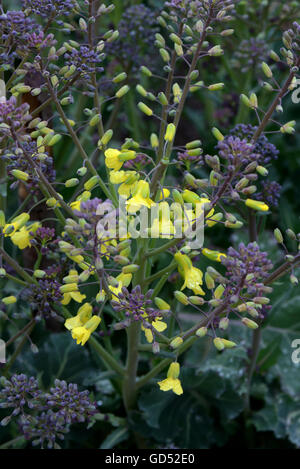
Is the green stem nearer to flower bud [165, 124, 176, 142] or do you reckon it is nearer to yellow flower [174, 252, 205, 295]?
yellow flower [174, 252, 205, 295]

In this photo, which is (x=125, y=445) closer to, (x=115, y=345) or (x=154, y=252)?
(x=115, y=345)

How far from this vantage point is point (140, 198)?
0.61 meters

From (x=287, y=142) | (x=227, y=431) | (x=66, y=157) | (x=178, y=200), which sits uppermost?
(x=178, y=200)

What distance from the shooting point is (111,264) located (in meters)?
0.77

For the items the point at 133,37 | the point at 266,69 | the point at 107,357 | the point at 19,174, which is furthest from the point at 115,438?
the point at 133,37

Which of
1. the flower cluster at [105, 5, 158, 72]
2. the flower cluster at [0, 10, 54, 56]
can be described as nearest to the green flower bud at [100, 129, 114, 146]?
the flower cluster at [0, 10, 54, 56]

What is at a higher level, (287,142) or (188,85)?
(188,85)

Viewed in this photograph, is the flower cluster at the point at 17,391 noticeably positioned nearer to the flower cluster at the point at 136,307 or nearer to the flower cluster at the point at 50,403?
the flower cluster at the point at 50,403

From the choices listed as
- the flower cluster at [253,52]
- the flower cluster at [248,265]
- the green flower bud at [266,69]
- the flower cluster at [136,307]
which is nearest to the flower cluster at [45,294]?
the flower cluster at [136,307]

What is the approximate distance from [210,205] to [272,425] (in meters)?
0.60

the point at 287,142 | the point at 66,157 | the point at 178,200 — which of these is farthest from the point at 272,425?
the point at 287,142

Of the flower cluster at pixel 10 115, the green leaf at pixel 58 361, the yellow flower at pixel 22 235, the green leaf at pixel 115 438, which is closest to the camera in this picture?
the flower cluster at pixel 10 115

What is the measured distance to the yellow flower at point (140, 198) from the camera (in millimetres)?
598

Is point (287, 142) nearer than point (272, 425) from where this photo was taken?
Result: No
